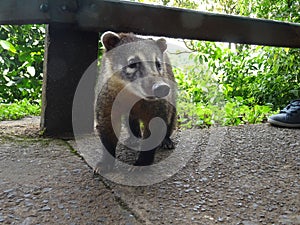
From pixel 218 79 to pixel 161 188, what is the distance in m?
4.70

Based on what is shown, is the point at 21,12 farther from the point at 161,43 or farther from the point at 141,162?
the point at 141,162

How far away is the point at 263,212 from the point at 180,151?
111 cm

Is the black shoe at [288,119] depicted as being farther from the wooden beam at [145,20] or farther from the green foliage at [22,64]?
the green foliage at [22,64]

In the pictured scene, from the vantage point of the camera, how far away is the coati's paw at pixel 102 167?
2132mm

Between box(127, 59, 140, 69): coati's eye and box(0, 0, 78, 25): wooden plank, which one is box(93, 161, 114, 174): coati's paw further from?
box(0, 0, 78, 25): wooden plank

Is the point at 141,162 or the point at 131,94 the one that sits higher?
the point at 131,94

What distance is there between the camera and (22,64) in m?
5.27

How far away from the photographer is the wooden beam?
2.64 meters

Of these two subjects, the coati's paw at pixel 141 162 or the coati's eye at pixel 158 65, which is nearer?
the coati's paw at pixel 141 162

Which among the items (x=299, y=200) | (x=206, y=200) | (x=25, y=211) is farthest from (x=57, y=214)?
(x=299, y=200)

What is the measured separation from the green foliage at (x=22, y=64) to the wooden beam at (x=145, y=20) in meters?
2.10

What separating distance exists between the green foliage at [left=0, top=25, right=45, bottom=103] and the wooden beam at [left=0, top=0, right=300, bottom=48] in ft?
6.89

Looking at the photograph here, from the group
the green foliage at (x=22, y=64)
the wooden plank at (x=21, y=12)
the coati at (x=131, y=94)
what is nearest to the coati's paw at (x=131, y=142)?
the coati at (x=131, y=94)

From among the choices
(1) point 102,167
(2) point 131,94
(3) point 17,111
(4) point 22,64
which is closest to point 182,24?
(2) point 131,94
